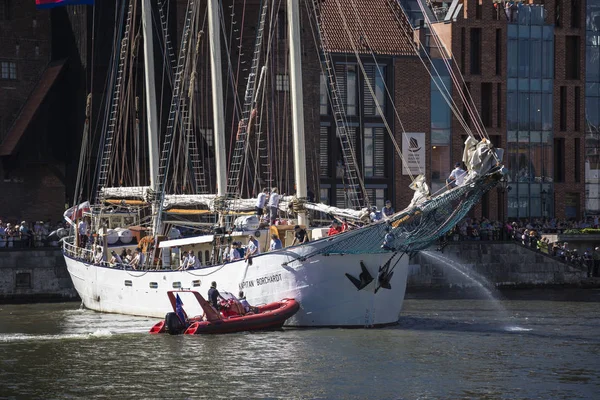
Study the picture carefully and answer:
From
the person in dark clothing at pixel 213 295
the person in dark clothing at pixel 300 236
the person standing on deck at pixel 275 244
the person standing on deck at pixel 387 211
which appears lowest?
the person in dark clothing at pixel 213 295

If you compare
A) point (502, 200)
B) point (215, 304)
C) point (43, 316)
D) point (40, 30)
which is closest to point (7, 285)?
point (43, 316)

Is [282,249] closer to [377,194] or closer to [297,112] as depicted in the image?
[297,112]

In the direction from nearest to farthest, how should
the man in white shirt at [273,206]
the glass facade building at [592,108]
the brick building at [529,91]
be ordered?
the man in white shirt at [273,206] → the brick building at [529,91] → the glass facade building at [592,108]

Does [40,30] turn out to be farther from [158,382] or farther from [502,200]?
[158,382]

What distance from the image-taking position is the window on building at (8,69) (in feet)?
296

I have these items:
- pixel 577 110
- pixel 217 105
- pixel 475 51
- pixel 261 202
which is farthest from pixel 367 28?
pixel 261 202

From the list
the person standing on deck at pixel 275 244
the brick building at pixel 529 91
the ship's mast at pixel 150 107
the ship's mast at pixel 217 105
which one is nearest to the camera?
the person standing on deck at pixel 275 244

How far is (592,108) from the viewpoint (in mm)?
110312

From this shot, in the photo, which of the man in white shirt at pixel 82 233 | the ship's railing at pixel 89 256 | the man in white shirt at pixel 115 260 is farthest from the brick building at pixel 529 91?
the man in white shirt at pixel 115 260

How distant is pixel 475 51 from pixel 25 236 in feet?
130

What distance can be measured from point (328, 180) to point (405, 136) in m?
6.41

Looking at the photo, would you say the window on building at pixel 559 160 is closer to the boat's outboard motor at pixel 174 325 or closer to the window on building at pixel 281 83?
the window on building at pixel 281 83

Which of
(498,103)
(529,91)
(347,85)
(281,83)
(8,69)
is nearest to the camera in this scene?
(8,69)

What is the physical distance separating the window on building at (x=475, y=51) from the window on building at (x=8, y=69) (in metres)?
33.0
